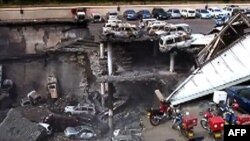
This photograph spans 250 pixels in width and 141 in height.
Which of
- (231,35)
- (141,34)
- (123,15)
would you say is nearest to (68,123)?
(141,34)

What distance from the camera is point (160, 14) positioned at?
47.8m

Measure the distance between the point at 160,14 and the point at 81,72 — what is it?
11228 millimetres

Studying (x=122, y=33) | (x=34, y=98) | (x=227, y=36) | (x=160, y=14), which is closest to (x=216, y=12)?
(x=160, y=14)

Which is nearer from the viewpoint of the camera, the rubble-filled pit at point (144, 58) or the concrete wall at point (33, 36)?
the rubble-filled pit at point (144, 58)

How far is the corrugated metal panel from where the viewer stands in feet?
87.9

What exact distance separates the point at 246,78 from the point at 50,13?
88.6ft

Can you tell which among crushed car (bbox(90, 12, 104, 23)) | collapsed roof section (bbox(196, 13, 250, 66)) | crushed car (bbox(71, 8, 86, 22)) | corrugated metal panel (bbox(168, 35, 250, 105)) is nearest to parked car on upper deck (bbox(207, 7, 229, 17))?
crushed car (bbox(90, 12, 104, 23))

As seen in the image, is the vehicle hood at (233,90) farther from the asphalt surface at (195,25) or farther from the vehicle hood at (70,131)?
the asphalt surface at (195,25)

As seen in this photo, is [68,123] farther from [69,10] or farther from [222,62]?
[69,10]

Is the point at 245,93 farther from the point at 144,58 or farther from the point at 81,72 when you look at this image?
the point at 81,72

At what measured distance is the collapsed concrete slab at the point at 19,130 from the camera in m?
29.4

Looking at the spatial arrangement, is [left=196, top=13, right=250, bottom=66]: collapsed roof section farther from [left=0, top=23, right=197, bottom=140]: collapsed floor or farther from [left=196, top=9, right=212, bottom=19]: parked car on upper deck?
[left=196, top=9, right=212, bottom=19]: parked car on upper deck

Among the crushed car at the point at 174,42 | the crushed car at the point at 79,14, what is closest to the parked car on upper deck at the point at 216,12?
the crushed car at the point at 79,14

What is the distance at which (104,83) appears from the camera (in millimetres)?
36406
